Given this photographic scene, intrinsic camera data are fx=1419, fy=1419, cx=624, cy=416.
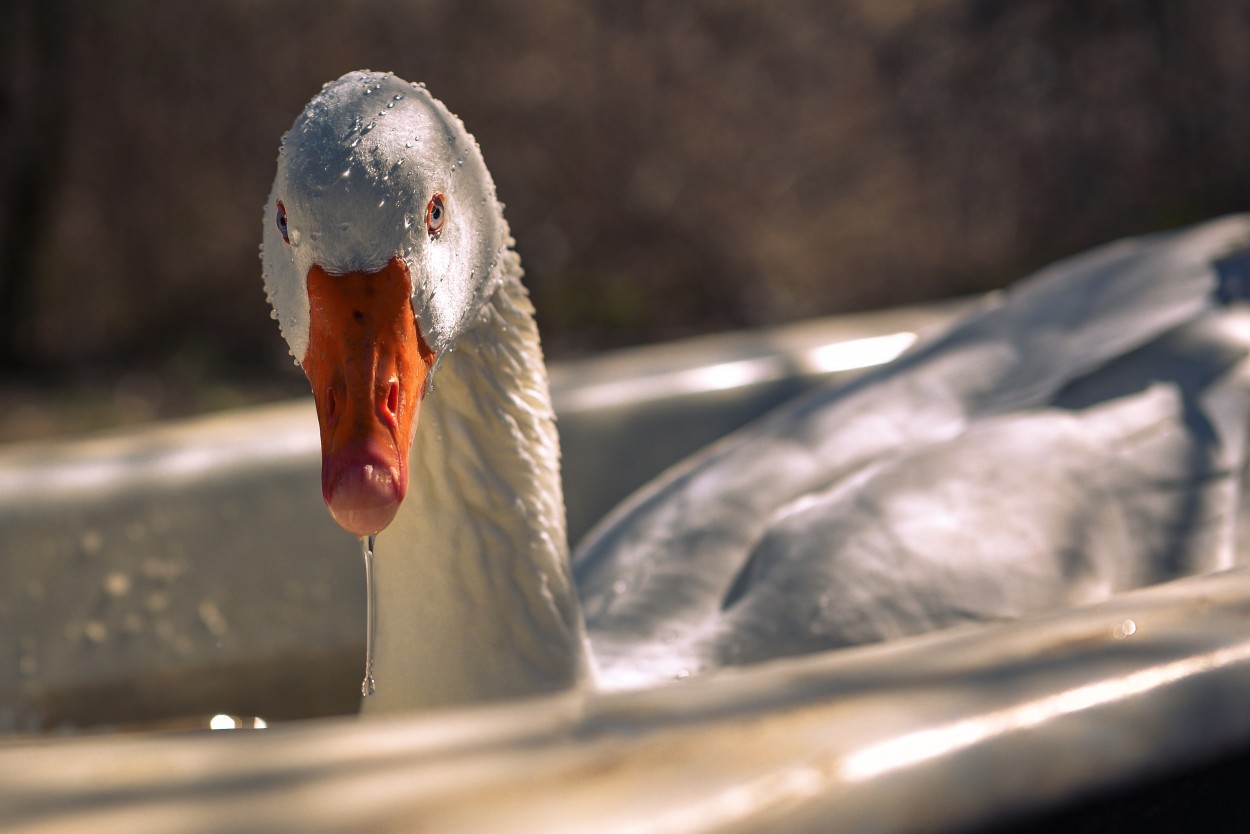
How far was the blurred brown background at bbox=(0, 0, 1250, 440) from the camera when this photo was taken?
5.34 m

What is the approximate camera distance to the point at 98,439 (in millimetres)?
2734

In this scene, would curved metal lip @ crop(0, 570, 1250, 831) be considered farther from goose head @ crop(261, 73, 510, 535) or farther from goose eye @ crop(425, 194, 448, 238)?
goose eye @ crop(425, 194, 448, 238)

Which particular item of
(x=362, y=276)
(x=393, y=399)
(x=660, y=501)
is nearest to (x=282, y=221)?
(x=362, y=276)

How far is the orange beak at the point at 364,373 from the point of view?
1406 millimetres

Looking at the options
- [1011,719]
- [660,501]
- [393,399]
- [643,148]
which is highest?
[643,148]

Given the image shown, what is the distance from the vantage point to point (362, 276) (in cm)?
149

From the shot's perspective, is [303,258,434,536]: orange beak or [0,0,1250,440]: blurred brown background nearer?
[303,258,434,536]: orange beak

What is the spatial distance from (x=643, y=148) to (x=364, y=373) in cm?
425

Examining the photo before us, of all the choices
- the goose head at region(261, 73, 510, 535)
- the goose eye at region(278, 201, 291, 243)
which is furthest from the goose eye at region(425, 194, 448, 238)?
the goose eye at region(278, 201, 291, 243)

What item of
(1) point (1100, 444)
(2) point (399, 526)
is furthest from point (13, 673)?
(1) point (1100, 444)

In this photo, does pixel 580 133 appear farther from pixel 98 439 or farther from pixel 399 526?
pixel 399 526

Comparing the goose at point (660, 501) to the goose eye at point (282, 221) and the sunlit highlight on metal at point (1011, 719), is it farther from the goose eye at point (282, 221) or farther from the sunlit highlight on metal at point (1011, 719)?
the sunlit highlight on metal at point (1011, 719)

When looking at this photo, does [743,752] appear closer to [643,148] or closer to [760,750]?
[760,750]

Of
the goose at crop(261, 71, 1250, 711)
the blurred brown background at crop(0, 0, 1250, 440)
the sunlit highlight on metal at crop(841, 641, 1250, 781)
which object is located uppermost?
the blurred brown background at crop(0, 0, 1250, 440)
